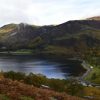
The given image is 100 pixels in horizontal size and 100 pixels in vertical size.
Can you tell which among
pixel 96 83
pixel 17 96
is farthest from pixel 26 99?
pixel 96 83

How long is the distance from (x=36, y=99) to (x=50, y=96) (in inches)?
97.4

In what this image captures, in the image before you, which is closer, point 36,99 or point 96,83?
point 36,99

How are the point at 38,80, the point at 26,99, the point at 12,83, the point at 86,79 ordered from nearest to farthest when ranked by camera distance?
the point at 26,99 < the point at 12,83 < the point at 38,80 < the point at 86,79

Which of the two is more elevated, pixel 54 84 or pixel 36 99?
pixel 36 99

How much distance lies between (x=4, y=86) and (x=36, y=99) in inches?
131

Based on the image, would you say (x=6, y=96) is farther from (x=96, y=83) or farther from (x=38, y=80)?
(x=96, y=83)

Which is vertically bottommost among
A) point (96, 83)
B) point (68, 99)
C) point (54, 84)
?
point (96, 83)

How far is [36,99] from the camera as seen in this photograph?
23000mm

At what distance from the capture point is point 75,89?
309 ft

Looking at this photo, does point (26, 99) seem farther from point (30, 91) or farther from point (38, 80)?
point (38, 80)

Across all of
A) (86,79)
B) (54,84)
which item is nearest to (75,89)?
(54,84)

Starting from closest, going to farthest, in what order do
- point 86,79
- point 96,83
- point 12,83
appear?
point 12,83, point 96,83, point 86,79

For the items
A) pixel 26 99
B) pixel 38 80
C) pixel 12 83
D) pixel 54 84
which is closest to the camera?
pixel 26 99

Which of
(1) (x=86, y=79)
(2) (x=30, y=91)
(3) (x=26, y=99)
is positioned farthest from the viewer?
(1) (x=86, y=79)
